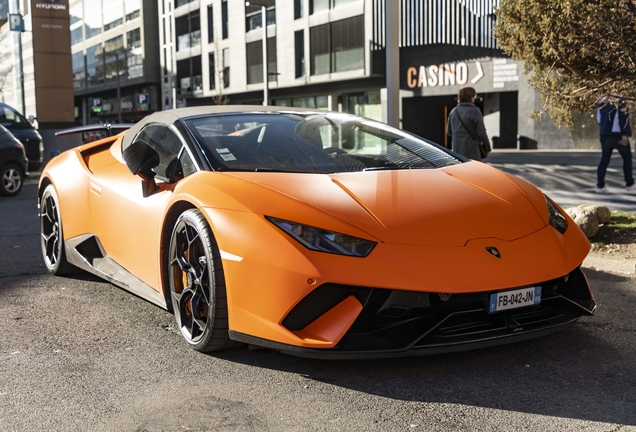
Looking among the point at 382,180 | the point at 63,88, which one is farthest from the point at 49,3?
the point at 382,180

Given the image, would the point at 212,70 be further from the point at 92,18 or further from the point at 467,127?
the point at 467,127

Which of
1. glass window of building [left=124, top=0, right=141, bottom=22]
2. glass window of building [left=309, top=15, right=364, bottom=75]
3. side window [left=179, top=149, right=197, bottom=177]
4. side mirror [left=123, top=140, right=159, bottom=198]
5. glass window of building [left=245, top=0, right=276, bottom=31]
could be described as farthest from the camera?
glass window of building [left=124, top=0, right=141, bottom=22]

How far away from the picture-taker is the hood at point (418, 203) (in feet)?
11.5

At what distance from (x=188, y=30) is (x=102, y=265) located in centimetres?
5101

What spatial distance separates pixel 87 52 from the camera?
3115 inches

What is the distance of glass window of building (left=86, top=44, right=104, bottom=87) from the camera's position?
245 feet

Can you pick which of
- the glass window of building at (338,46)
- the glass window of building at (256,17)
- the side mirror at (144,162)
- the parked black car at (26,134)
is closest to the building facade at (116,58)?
the glass window of building at (256,17)

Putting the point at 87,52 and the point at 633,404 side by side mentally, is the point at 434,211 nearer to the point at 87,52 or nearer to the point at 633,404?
the point at 633,404

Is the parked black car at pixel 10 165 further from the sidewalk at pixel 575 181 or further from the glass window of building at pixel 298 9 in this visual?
the glass window of building at pixel 298 9

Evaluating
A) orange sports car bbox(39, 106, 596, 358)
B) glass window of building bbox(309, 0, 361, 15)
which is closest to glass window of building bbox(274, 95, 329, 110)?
glass window of building bbox(309, 0, 361, 15)

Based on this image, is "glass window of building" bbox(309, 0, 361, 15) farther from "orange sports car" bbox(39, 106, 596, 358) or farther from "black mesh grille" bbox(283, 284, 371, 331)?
"black mesh grille" bbox(283, 284, 371, 331)

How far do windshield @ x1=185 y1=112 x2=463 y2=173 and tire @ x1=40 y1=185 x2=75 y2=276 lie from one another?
1693 mm

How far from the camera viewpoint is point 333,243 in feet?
11.2

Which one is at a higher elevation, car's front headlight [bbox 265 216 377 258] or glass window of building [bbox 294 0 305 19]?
glass window of building [bbox 294 0 305 19]
